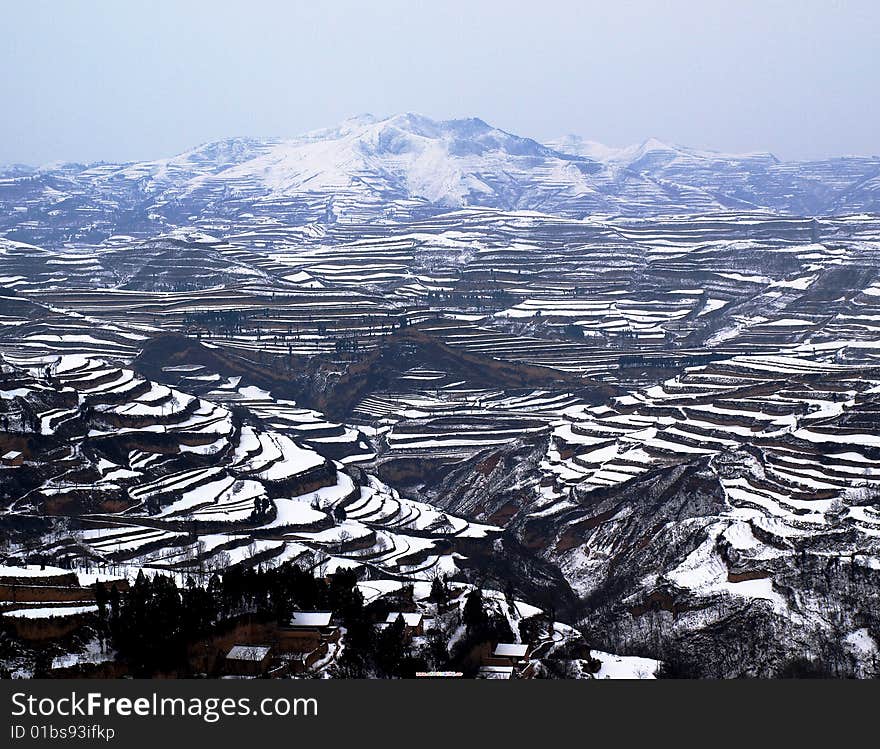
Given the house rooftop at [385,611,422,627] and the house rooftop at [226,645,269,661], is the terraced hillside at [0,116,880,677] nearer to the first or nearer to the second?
the house rooftop at [385,611,422,627]

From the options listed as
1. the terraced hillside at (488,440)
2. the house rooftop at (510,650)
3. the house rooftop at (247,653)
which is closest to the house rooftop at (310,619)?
the terraced hillside at (488,440)

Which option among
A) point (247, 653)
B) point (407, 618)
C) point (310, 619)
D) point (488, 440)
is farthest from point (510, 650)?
point (488, 440)

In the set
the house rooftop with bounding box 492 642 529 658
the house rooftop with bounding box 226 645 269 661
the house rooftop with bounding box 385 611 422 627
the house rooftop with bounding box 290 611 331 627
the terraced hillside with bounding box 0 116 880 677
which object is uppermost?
the house rooftop with bounding box 226 645 269 661

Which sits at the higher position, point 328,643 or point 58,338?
point 328,643

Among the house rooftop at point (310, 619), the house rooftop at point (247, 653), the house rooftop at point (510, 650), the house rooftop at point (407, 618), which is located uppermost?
the house rooftop at point (247, 653)

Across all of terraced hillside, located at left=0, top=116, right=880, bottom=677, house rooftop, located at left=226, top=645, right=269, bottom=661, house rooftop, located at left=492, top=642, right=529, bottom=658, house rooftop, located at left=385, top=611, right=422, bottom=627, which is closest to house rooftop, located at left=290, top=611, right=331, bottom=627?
terraced hillside, located at left=0, top=116, right=880, bottom=677

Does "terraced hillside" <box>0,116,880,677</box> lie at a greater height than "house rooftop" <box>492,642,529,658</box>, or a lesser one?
lesser

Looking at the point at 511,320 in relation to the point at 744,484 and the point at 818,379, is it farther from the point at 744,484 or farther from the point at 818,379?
the point at 744,484

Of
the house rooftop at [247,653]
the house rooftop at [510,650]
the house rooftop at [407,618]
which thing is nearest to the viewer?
the house rooftop at [247,653]

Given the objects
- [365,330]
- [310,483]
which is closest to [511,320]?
[365,330]

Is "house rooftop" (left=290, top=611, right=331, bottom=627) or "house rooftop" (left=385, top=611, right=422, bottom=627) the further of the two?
"house rooftop" (left=385, top=611, right=422, bottom=627)

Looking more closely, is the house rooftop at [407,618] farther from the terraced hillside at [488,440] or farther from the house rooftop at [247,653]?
the house rooftop at [247,653]
